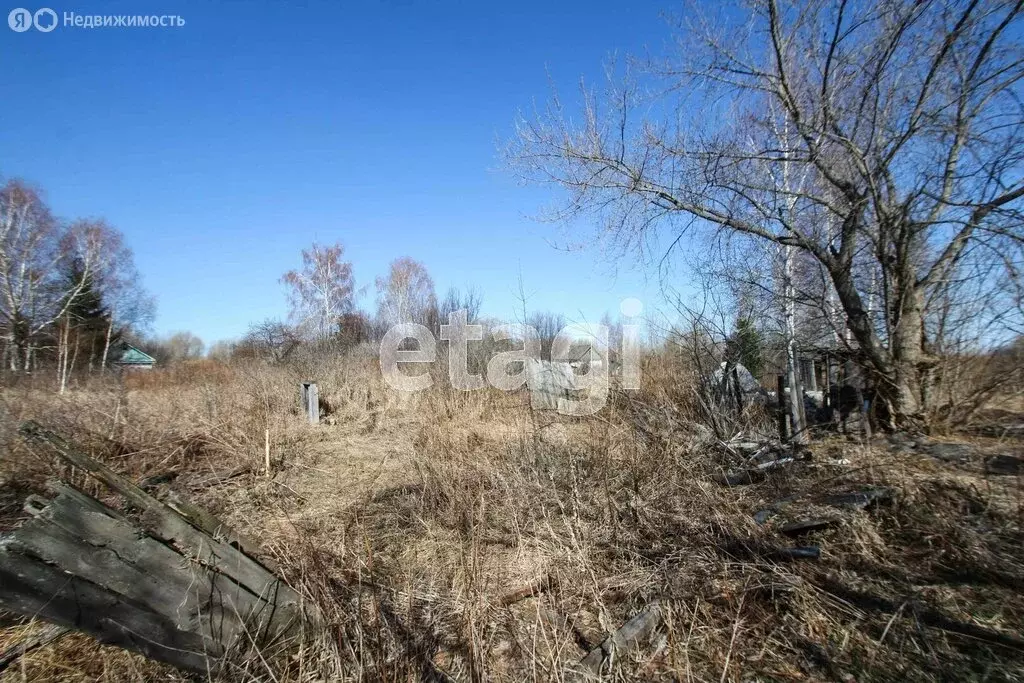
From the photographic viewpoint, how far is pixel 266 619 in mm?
2311

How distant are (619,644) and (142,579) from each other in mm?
2185

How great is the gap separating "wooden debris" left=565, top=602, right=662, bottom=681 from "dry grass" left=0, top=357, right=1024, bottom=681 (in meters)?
0.07

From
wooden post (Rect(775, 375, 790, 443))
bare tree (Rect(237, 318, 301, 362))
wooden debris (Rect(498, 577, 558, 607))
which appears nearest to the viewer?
wooden debris (Rect(498, 577, 558, 607))

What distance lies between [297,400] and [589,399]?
609 centimetres

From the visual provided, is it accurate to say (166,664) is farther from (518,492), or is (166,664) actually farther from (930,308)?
(930,308)

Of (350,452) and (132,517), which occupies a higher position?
(132,517)

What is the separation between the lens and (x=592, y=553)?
3148 millimetres

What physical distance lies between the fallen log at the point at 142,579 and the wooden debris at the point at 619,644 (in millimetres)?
1419

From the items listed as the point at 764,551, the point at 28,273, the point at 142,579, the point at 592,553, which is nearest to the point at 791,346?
the point at 764,551

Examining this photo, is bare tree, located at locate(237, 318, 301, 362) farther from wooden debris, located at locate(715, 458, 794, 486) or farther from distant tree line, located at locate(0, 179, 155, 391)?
wooden debris, located at locate(715, 458, 794, 486)

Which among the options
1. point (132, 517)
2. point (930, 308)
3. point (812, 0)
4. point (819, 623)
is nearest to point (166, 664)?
point (132, 517)

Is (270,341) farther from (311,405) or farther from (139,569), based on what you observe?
(139,569)

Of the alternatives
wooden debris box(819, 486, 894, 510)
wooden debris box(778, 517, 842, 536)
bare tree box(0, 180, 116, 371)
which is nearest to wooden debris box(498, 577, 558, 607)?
wooden debris box(778, 517, 842, 536)

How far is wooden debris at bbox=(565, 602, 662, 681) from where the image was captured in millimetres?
2111
